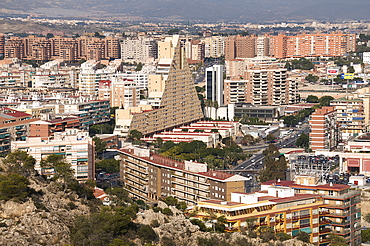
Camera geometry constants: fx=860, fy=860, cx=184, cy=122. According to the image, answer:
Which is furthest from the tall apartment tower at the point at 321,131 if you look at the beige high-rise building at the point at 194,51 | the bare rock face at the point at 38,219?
the beige high-rise building at the point at 194,51

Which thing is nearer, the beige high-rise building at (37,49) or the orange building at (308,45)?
the orange building at (308,45)

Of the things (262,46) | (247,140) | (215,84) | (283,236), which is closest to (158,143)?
(247,140)

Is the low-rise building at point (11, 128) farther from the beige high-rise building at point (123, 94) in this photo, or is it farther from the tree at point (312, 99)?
the tree at point (312, 99)

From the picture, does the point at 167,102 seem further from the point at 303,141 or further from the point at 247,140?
the point at 303,141

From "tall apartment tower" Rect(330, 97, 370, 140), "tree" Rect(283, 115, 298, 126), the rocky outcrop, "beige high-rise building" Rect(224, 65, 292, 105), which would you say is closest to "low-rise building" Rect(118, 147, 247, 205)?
the rocky outcrop

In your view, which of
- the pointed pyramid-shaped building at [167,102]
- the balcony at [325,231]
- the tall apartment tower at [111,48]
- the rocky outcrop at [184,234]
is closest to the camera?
the rocky outcrop at [184,234]

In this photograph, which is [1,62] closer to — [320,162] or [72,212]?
[320,162]
